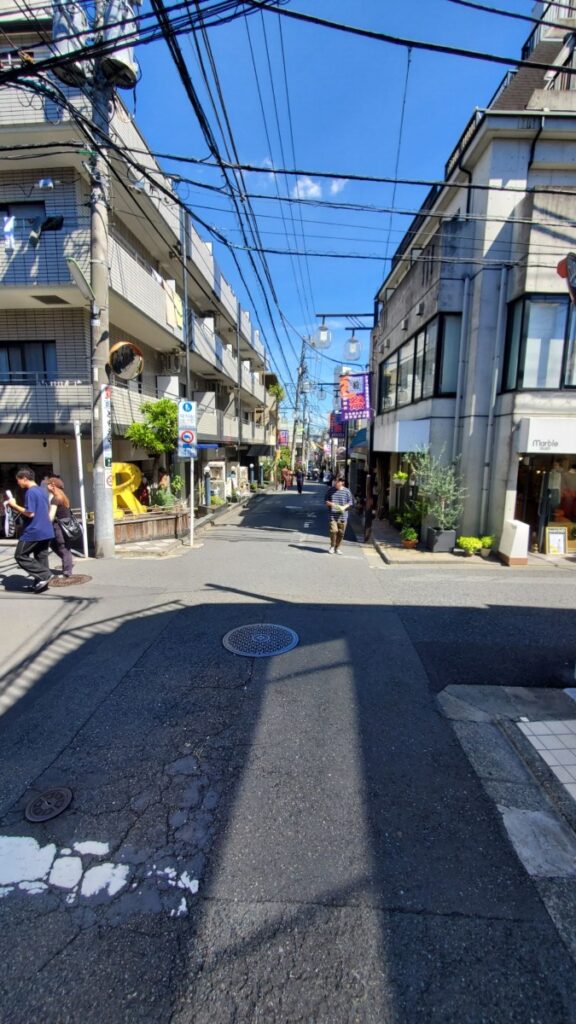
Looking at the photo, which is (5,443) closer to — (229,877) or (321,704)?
(321,704)

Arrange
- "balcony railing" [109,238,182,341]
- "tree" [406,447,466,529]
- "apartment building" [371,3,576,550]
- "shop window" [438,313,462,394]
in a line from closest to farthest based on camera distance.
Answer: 1. "apartment building" [371,3,576,550]
2. "tree" [406,447,466,529]
3. "balcony railing" [109,238,182,341]
4. "shop window" [438,313,462,394]

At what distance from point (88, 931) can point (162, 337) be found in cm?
1423

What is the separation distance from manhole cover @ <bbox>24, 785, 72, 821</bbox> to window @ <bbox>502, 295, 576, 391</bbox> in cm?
996

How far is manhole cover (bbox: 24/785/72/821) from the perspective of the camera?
253 cm

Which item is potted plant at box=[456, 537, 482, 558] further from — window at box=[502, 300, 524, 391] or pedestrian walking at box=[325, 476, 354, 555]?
window at box=[502, 300, 524, 391]

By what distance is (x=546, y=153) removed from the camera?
889cm

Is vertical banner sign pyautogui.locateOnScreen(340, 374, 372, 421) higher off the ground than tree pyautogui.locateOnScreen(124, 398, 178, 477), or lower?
higher

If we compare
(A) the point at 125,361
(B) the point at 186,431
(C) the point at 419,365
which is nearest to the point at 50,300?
(A) the point at 125,361

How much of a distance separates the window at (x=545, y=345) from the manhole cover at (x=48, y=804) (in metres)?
9.96

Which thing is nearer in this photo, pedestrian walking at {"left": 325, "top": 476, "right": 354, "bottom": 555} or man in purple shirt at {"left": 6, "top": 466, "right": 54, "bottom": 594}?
man in purple shirt at {"left": 6, "top": 466, "right": 54, "bottom": 594}

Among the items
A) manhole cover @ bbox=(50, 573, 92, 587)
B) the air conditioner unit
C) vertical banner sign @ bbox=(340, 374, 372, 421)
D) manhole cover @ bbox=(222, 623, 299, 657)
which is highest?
the air conditioner unit

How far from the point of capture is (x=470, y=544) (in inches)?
367

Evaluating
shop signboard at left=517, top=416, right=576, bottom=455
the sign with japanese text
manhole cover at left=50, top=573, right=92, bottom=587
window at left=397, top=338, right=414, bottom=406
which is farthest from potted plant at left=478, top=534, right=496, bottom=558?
the sign with japanese text

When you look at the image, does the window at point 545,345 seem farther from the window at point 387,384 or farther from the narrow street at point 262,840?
the narrow street at point 262,840
